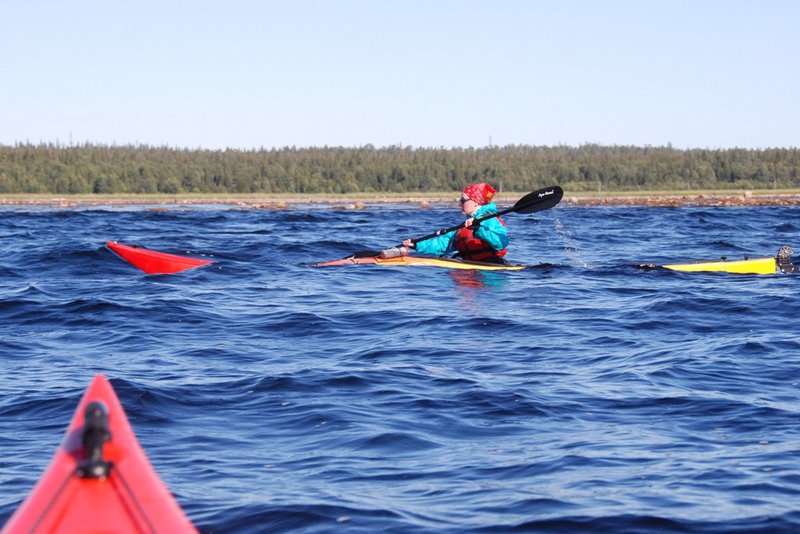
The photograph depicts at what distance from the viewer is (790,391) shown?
6.76m

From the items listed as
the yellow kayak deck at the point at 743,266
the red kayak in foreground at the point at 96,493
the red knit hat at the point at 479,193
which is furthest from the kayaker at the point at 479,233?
the red kayak in foreground at the point at 96,493

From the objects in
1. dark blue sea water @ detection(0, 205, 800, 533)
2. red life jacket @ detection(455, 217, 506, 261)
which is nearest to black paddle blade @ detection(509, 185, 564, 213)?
dark blue sea water @ detection(0, 205, 800, 533)

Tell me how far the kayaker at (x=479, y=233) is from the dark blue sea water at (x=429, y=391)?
1.77 feet

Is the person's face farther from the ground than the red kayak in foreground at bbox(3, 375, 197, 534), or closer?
farther from the ground

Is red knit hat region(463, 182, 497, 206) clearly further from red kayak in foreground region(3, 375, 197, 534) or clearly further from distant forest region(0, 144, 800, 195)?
distant forest region(0, 144, 800, 195)

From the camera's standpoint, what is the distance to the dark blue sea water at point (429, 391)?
15.3ft

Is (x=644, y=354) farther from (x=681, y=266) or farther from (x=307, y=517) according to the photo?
(x=681, y=266)

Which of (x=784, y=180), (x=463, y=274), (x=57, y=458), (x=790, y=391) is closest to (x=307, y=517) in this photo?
(x=57, y=458)

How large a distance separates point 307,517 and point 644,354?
4.33 metres

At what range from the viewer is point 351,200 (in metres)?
53.7

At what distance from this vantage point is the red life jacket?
43.5ft

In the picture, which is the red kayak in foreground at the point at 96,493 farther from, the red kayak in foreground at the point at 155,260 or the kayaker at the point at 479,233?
the red kayak in foreground at the point at 155,260

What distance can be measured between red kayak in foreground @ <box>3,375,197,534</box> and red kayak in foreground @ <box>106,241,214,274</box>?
11.0m

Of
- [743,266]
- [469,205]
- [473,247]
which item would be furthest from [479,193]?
[743,266]
